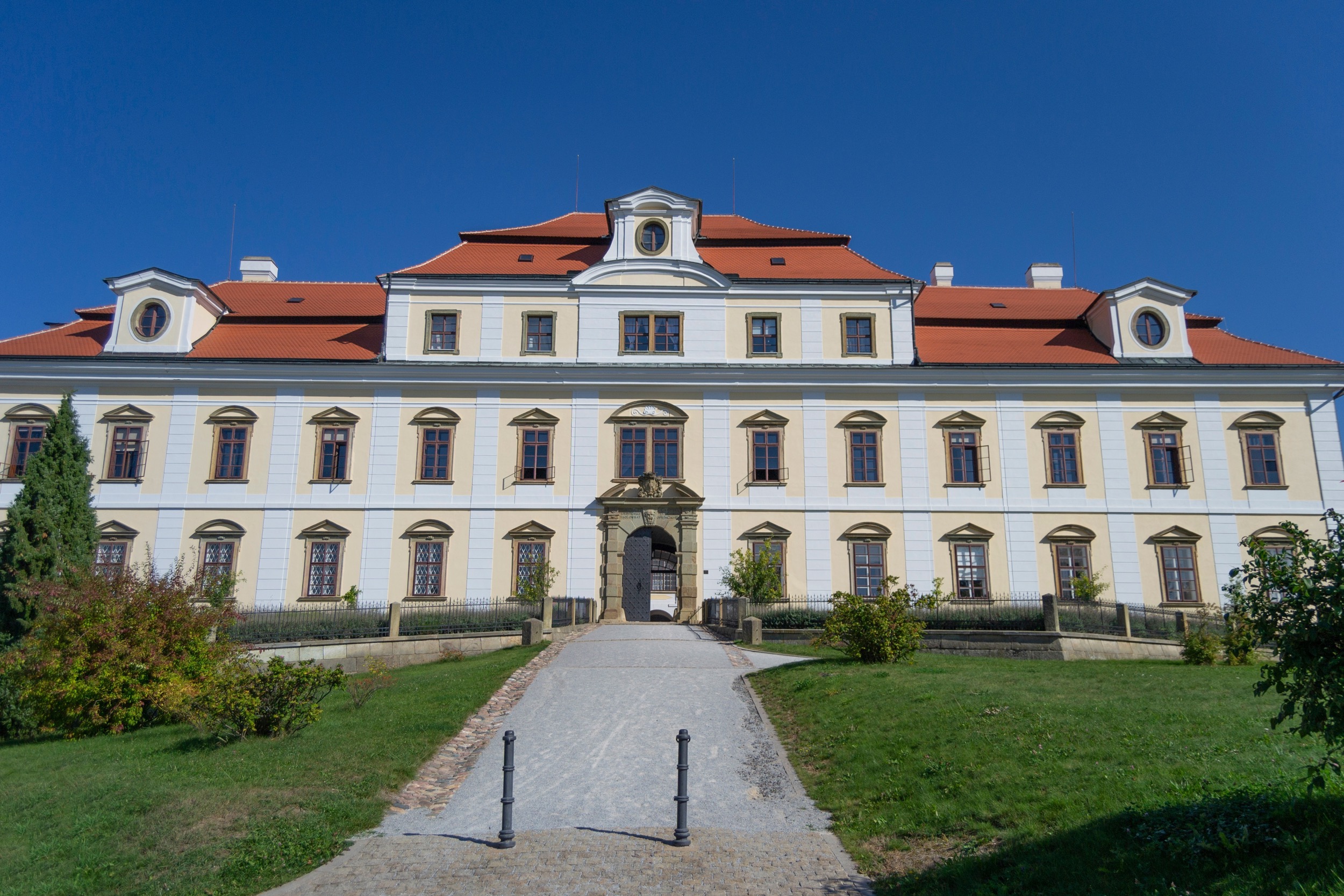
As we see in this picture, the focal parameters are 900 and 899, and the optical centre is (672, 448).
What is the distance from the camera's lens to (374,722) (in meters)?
13.2

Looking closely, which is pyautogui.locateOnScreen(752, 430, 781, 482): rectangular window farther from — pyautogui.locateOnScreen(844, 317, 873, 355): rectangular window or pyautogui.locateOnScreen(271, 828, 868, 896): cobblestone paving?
pyautogui.locateOnScreen(271, 828, 868, 896): cobblestone paving

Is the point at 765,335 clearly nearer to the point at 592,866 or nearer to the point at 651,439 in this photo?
the point at 651,439

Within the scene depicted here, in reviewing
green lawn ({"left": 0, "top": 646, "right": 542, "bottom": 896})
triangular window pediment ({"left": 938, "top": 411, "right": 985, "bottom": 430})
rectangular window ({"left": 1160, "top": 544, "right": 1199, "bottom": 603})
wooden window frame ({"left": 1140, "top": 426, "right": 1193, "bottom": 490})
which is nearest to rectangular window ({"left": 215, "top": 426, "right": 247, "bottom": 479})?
green lawn ({"left": 0, "top": 646, "right": 542, "bottom": 896})

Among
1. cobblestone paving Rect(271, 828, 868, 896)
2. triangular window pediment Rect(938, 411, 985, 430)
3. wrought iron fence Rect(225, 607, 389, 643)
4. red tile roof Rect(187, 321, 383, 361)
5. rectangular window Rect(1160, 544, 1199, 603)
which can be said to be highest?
red tile roof Rect(187, 321, 383, 361)

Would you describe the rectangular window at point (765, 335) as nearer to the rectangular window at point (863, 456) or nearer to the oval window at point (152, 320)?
the rectangular window at point (863, 456)

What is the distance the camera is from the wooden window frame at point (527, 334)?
30062 mm

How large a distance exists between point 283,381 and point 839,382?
18.3 meters

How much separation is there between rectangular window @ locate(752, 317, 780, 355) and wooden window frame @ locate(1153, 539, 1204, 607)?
45.0 ft

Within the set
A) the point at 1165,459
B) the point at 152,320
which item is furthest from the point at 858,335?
the point at 152,320

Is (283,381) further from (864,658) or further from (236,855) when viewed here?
(236,855)

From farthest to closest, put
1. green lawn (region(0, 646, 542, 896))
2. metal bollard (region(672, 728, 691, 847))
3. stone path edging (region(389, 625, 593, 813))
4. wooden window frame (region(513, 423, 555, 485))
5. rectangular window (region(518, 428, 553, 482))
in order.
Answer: rectangular window (region(518, 428, 553, 482))
wooden window frame (region(513, 423, 555, 485))
stone path edging (region(389, 625, 593, 813))
metal bollard (region(672, 728, 691, 847))
green lawn (region(0, 646, 542, 896))

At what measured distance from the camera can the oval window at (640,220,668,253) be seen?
30766 millimetres

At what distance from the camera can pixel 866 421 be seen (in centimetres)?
2959

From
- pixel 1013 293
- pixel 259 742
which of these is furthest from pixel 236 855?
pixel 1013 293
